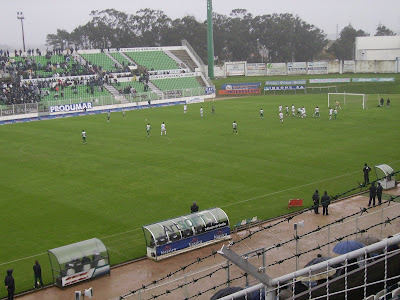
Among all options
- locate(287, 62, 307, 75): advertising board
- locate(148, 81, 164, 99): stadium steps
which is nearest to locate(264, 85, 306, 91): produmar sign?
locate(148, 81, 164, 99): stadium steps

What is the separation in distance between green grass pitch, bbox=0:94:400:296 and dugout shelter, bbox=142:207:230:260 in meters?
1.19

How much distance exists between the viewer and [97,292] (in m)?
17.6

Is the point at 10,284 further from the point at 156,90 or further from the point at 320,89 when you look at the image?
the point at 320,89

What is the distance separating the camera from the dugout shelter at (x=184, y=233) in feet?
65.4

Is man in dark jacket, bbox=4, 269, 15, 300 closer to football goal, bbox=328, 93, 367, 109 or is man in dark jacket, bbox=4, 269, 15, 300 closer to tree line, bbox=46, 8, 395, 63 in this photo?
football goal, bbox=328, 93, 367, 109

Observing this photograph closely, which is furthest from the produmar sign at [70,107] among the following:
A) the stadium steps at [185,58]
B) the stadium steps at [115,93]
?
the stadium steps at [185,58]

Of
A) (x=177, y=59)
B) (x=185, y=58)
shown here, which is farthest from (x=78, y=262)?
(x=185, y=58)

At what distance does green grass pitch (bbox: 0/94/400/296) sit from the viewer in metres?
23.4

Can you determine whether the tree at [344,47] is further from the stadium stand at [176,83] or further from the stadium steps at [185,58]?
the stadium stand at [176,83]

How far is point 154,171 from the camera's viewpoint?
109 feet

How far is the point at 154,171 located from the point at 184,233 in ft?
43.5

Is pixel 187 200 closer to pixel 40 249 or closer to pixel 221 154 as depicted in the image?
pixel 40 249

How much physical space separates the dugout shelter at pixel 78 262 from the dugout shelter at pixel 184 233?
203cm

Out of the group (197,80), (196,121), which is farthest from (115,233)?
(197,80)
